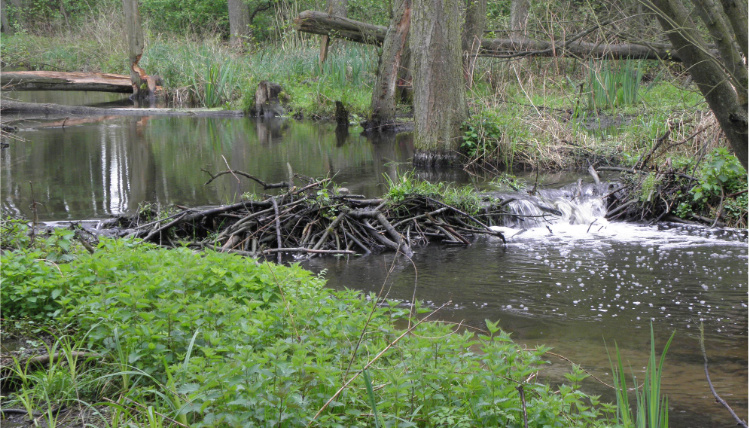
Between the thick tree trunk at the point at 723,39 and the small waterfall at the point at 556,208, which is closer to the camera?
the thick tree trunk at the point at 723,39

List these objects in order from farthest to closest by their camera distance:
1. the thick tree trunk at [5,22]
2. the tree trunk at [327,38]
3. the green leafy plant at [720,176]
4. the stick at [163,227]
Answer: the thick tree trunk at [5,22], the tree trunk at [327,38], the green leafy plant at [720,176], the stick at [163,227]

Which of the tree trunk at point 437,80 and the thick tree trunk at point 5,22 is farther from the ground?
the thick tree trunk at point 5,22

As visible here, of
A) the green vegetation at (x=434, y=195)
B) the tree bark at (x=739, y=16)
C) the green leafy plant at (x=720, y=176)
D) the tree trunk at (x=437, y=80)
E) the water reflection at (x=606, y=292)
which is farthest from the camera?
the tree trunk at (x=437, y=80)

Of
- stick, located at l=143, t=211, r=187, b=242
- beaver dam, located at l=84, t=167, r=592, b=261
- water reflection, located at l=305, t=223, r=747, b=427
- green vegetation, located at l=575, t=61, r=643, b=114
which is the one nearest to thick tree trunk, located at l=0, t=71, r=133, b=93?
green vegetation, located at l=575, t=61, r=643, b=114

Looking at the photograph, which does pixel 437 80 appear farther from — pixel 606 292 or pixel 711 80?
pixel 711 80

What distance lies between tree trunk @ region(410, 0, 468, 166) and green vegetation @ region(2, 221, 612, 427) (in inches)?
276

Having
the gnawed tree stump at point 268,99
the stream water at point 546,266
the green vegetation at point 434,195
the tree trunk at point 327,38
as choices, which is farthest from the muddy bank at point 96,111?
the green vegetation at point 434,195

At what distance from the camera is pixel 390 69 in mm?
15672

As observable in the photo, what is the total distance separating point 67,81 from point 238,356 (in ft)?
69.1

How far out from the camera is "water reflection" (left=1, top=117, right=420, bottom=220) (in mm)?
9016

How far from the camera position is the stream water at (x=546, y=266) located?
4.49 meters

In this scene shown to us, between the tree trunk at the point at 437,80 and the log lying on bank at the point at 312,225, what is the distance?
142 inches

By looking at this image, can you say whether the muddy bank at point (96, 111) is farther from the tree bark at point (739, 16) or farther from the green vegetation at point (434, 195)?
the tree bark at point (739, 16)

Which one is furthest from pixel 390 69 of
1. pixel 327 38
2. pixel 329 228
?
pixel 329 228
